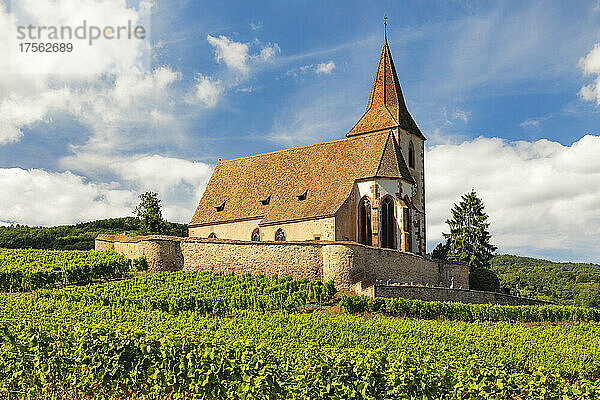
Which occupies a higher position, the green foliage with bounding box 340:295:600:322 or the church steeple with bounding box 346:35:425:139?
the church steeple with bounding box 346:35:425:139

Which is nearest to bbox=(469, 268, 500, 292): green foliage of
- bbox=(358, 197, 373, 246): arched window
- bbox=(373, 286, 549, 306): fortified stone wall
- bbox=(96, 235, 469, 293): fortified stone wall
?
bbox=(373, 286, 549, 306): fortified stone wall

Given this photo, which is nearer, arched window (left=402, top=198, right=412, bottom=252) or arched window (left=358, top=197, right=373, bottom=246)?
arched window (left=402, top=198, right=412, bottom=252)

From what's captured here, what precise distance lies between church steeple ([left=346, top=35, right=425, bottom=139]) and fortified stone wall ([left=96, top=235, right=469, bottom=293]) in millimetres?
12473

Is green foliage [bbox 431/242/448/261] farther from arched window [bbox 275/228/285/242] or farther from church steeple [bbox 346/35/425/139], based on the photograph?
arched window [bbox 275/228/285/242]

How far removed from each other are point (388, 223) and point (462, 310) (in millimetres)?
10429

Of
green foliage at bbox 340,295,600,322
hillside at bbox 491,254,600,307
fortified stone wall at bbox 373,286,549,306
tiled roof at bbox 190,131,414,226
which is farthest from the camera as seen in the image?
hillside at bbox 491,254,600,307

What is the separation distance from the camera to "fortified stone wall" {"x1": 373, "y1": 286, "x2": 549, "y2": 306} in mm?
28766

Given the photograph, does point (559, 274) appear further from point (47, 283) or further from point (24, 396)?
point (24, 396)

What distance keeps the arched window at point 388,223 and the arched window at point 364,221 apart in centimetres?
91

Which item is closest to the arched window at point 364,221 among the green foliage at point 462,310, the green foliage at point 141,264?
the green foliage at point 462,310

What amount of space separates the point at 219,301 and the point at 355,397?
51.8 ft

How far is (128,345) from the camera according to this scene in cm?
986

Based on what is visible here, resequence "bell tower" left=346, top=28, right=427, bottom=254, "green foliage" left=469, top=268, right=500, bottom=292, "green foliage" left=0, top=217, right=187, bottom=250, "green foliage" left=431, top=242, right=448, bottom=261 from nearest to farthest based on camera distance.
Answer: "green foliage" left=469, top=268, right=500, bottom=292, "bell tower" left=346, top=28, right=427, bottom=254, "green foliage" left=431, top=242, right=448, bottom=261, "green foliage" left=0, top=217, right=187, bottom=250

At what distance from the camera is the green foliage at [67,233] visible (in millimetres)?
56250
